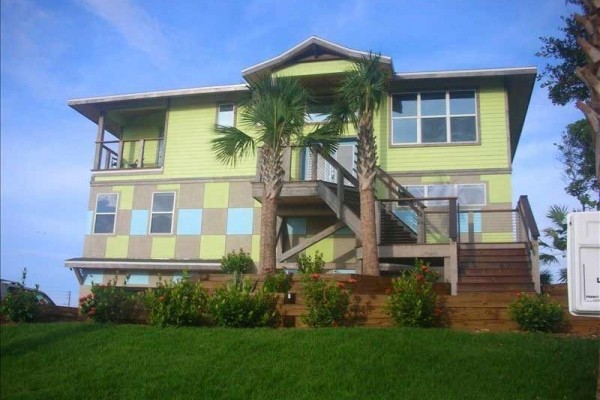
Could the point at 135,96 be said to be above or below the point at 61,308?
above

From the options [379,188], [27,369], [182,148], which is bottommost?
[27,369]

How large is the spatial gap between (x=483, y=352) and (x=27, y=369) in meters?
6.85

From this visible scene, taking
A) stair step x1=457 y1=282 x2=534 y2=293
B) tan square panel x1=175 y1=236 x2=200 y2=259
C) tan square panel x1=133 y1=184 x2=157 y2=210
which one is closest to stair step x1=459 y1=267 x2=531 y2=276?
stair step x1=457 y1=282 x2=534 y2=293

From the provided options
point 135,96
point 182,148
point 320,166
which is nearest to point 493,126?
point 320,166

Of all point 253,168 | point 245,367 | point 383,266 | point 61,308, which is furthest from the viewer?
point 253,168

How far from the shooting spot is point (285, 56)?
68.1ft

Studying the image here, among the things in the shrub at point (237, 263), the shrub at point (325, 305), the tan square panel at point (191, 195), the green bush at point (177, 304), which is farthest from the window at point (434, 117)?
the green bush at point (177, 304)

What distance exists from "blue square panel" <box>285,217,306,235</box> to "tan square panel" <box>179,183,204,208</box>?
131 inches

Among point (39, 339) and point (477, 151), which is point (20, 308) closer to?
point (39, 339)

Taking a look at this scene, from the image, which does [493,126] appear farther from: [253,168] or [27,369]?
[27,369]

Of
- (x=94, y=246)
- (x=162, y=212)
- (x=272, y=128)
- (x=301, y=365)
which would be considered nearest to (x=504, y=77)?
(x=272, y=128)

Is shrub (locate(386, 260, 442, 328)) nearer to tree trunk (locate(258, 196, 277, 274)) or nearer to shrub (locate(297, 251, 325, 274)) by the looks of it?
shrub (locate(297, 251, 325, 274))

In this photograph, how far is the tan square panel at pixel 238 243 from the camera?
2108 cm

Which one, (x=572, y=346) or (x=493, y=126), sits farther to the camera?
(x=493, y=126)
